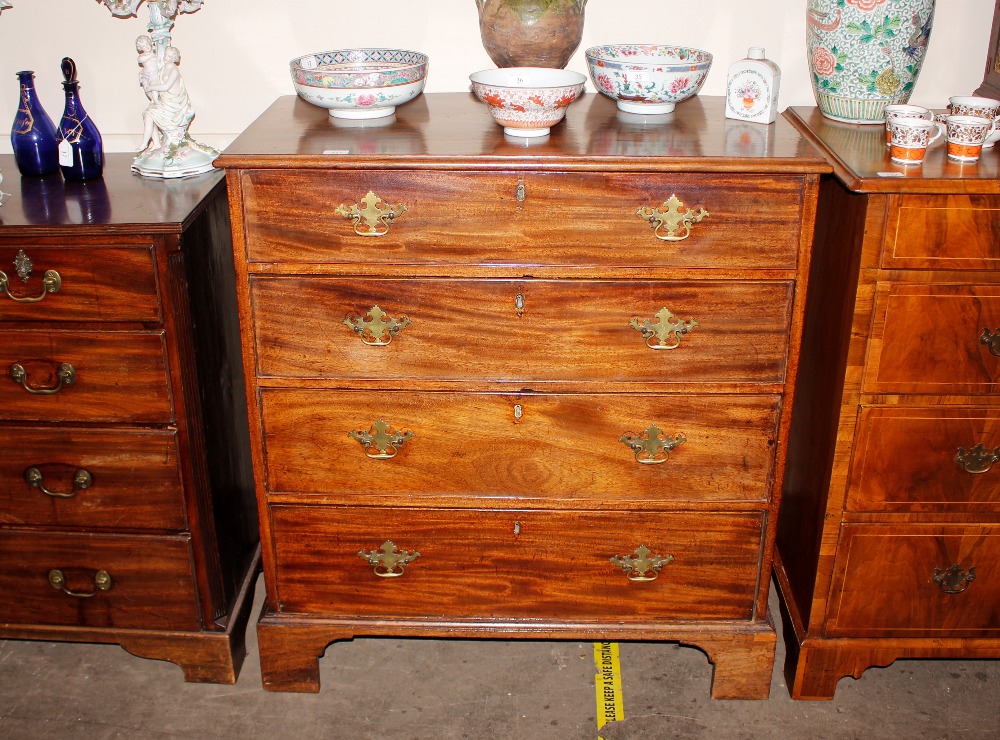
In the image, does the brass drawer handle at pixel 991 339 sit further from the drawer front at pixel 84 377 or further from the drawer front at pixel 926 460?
the drawer front at pixel 84 377

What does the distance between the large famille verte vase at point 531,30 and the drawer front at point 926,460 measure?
2.94 ft

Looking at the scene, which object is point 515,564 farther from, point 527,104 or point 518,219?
point 527,104

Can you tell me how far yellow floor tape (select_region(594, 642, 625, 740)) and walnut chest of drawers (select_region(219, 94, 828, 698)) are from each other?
16 centimetres

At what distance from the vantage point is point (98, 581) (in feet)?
6.50

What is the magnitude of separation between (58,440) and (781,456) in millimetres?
1361

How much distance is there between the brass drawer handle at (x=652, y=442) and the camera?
1821 mm

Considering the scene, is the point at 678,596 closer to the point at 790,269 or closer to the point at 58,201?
the point at 790,269

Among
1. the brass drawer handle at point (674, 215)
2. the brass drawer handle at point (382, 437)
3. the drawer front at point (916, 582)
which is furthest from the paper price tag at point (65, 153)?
the drawer front at point (916, 582)

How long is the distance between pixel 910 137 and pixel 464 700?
1386mm

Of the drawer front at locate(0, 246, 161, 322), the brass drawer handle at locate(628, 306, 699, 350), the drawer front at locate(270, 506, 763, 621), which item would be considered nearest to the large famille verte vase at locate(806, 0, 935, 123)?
the brass drawer handle at locate(628, 306, 699, 350)

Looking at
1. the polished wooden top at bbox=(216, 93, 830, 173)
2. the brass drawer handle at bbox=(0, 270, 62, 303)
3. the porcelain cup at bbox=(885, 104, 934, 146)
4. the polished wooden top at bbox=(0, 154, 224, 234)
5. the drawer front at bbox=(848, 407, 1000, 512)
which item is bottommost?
the drawer front at bbox=(848, 407, 1000, 512)

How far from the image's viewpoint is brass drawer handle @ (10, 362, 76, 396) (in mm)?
1807

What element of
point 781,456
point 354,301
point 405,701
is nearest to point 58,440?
point 354,301

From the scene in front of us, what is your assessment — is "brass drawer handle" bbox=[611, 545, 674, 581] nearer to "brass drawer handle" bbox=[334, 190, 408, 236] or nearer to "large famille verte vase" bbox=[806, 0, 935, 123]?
"brass drawer handle" bbox=[334, 190, 408, 236]
